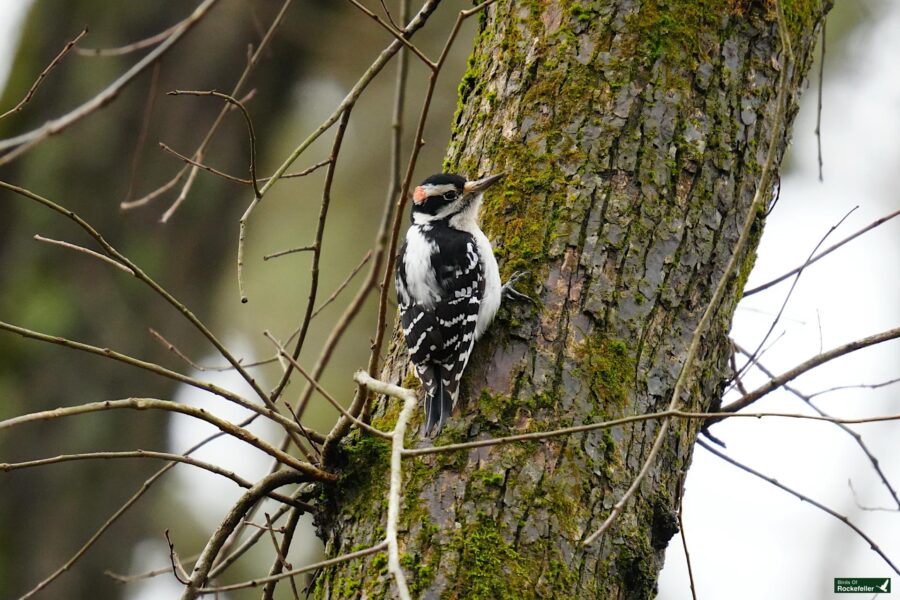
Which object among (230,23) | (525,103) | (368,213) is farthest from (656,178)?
(368,213)

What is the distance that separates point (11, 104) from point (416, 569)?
4.85m

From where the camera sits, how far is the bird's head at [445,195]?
3391mm

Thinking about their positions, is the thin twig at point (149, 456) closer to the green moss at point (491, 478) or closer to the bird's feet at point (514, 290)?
the green moss at point (491, 478)

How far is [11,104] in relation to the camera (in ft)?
19.4

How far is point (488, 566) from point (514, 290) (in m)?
0.95

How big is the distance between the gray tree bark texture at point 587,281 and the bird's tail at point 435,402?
0.20 ft

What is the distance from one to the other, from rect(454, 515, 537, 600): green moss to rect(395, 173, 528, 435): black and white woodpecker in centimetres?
44

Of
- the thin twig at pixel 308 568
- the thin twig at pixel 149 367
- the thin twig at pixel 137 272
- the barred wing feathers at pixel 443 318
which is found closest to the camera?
the thin twig at pixel 308 568

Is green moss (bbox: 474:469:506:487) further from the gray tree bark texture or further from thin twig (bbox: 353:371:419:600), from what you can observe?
thin twig (bbox: 353:371:419:600)

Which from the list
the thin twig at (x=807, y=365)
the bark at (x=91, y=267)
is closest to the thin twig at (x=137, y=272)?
the thin twig at (x=807, y=365)

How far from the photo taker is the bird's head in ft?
11.1

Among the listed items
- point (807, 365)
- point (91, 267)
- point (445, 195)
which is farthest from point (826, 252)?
point (91, 267)

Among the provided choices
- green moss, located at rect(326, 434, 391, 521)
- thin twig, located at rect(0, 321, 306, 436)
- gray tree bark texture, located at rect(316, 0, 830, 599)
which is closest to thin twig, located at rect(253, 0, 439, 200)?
gray tree bark texture, located at rect(316, 0, 830, 599)

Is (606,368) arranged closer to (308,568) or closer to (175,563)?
(308,568)
